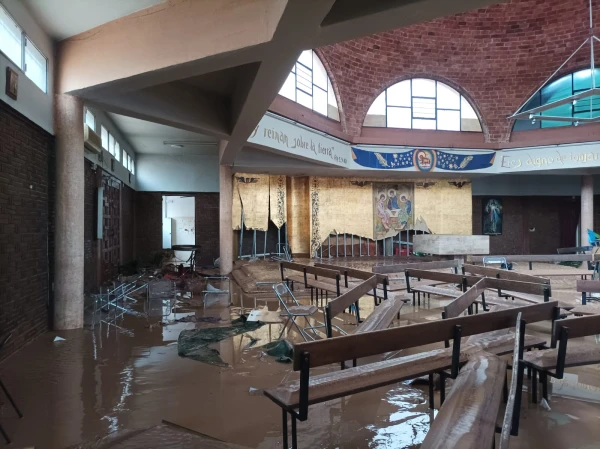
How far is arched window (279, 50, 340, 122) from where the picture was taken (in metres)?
10.7

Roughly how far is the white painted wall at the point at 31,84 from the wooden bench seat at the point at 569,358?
17.4 ft

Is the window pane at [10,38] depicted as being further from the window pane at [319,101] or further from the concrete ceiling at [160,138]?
the window pane at [319,101]

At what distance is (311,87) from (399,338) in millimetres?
10091

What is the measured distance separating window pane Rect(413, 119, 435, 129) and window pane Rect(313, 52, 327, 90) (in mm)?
3567

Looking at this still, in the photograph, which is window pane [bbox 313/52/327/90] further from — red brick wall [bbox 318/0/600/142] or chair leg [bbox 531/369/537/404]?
chair leg [bbox 531/369/537/404]

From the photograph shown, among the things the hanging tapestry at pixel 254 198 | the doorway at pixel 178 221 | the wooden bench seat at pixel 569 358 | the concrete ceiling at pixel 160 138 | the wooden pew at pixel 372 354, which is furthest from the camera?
the doorway at pixel 178 221

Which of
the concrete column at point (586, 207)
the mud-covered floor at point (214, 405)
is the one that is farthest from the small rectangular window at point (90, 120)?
the concrete column at point (586, 207)

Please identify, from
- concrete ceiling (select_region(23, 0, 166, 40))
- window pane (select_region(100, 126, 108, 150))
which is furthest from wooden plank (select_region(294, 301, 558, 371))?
window pane (select_region(100, 126, 108, 150))

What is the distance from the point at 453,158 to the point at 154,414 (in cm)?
1276

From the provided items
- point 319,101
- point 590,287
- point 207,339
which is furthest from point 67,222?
point 319,101

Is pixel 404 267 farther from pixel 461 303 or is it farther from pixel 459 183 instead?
pixel 459 183

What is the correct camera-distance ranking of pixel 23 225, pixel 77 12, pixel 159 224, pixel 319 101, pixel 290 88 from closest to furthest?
pixel 23 225, pixel 77 12, pixel 290 88, pixel 319 101, pixel 159 224

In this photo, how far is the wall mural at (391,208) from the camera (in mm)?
14336

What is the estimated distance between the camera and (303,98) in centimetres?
1109
